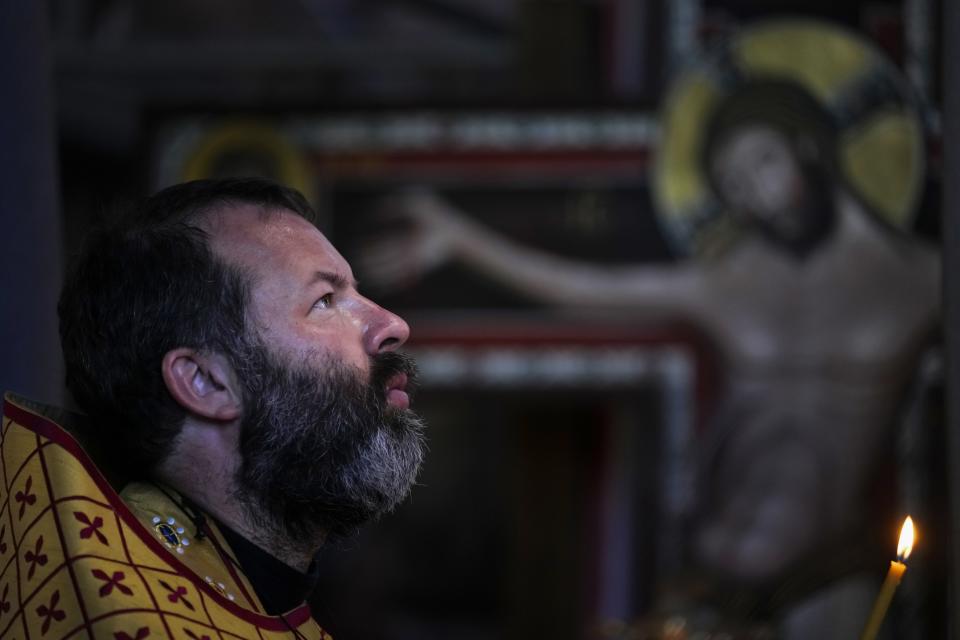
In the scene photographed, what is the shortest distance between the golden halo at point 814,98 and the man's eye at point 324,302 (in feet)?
13.3

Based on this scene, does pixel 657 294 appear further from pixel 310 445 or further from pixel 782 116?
pixel 310 445

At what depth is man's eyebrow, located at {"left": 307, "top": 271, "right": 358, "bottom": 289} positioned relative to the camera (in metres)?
1.42

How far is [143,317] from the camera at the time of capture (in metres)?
1.39

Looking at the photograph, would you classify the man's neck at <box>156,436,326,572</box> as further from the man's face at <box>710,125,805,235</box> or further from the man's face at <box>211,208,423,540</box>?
the man's face at <box>710,125,805,235</box>

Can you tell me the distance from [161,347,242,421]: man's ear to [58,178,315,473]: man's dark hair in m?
0.01

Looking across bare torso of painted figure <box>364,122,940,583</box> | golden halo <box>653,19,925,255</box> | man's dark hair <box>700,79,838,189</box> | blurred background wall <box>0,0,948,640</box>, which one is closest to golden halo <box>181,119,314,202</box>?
blurred background wall <box>0,0,948,640</box>

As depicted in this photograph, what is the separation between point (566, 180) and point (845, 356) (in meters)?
1.29

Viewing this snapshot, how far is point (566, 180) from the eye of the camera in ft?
17.7

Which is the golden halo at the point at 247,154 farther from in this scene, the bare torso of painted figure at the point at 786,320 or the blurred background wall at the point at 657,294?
the bare torso of painted figure at the point at 786,320

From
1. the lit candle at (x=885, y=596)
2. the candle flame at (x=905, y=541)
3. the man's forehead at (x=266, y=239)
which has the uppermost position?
the man's forehead at (x=266, y=239)

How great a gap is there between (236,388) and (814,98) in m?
4.35

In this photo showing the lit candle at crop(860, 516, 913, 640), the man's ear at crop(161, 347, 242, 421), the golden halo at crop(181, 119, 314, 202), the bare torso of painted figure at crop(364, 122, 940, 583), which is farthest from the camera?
the golden halo at crop(181, 119, 314, 202)

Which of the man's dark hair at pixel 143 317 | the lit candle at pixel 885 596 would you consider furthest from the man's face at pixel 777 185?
the lit candle at pixel 885 596

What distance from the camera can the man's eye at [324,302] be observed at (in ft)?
4.70
